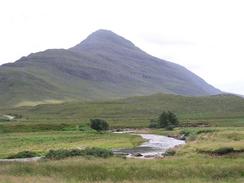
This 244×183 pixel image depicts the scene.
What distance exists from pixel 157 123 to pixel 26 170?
386ft

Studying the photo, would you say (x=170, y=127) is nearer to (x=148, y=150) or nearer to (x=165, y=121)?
(x=165, y=121)

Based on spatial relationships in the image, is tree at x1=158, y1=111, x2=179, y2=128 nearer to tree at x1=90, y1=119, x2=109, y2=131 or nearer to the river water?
tree at x1=90, y1=119, x2=109, y2=131

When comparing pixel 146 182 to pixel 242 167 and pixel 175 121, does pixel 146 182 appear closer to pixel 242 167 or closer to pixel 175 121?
pixel 242 167

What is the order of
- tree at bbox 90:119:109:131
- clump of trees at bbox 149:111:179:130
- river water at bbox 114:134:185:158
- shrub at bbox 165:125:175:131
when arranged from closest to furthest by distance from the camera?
river water at bbox 114:134:185:158 < tree at bbox 90:119:109:131 < shrub at bbox 165:125:175:131 < clump of trees at bbox 149:111:179:130

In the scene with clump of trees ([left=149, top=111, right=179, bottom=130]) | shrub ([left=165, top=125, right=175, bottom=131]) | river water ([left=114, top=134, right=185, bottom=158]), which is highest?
clump of trees ([left=149, top=111, right=179, bottom=130])

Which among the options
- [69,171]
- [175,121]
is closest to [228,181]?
[69,171]

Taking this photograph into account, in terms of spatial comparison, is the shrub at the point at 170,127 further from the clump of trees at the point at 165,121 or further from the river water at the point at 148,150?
the river water at the point at 148,150

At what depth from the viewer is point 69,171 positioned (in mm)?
29062

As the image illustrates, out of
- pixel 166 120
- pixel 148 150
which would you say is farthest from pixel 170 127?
pixel 148 150

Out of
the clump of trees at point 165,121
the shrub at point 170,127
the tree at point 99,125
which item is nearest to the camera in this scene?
the tree at point 99,125

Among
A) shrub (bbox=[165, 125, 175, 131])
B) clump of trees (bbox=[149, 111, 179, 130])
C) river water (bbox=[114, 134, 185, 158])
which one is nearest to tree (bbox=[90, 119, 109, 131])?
shrub (bbox=[165, 125, 175, 131])

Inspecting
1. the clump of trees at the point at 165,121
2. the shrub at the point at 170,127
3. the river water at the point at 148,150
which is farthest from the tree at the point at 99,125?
the river water at the point at 148,150

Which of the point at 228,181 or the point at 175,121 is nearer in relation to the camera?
the point at 228,181

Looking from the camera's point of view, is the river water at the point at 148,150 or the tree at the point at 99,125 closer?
the river water at the point at 148,150
